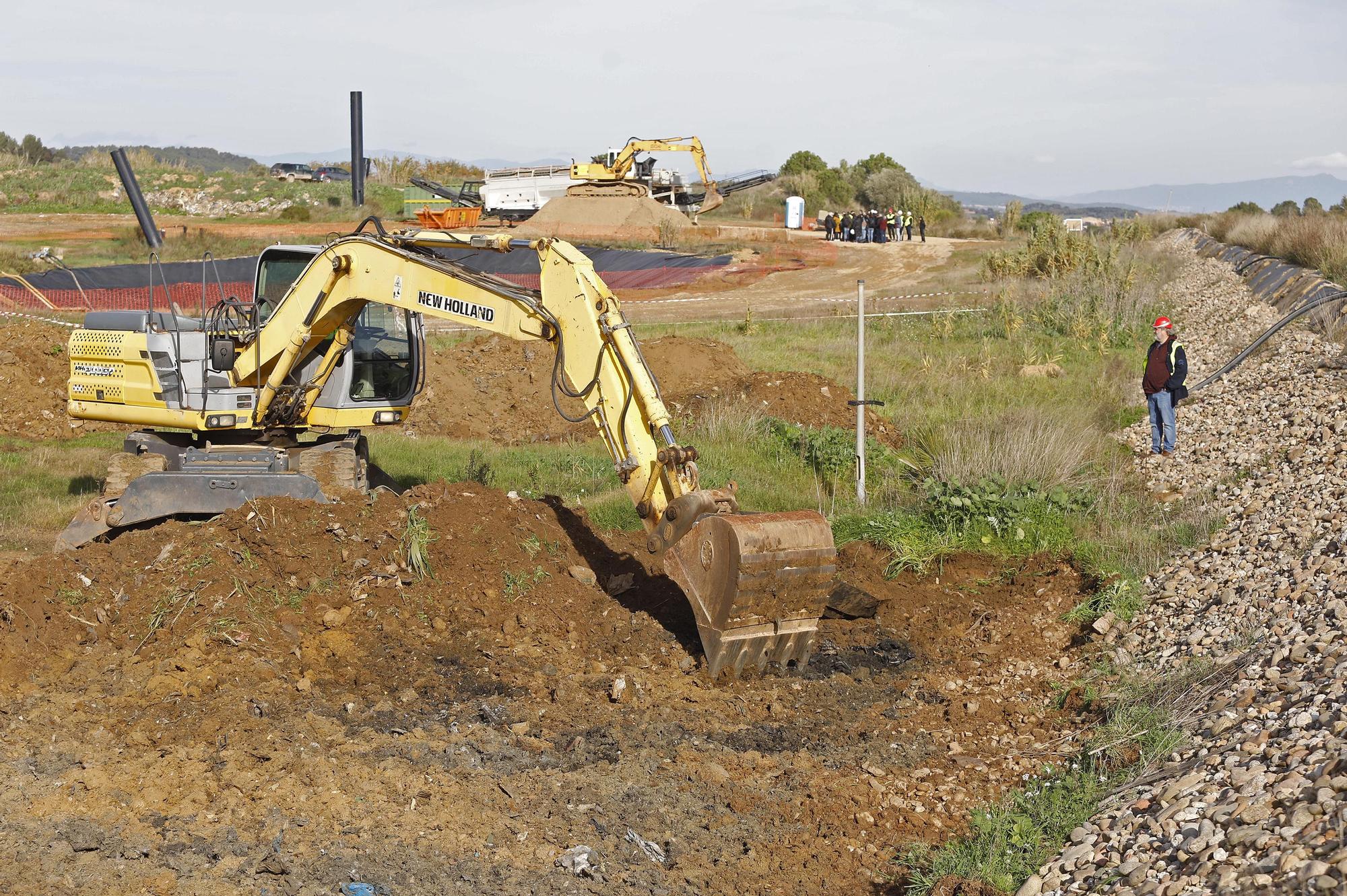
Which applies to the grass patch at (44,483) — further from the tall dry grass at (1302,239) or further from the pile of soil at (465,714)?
the tall dry grass at (1302,239)

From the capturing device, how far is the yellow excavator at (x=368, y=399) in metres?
7.93

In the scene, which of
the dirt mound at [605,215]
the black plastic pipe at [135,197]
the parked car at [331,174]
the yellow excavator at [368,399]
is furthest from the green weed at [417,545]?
the parked car at [331,174]

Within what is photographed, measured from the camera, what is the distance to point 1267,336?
1706cm

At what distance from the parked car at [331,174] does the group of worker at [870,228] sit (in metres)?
26.8

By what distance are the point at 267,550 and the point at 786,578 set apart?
167 inches

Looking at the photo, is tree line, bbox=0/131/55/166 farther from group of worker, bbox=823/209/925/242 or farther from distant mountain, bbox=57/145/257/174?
group of worker, bbox=823/209/925/242

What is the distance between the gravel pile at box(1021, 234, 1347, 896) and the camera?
5.03m

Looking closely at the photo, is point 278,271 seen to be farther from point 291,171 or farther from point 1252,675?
point 291,171

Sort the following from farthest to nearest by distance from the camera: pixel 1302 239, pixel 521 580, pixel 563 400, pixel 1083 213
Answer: pixel 1083 213 < pixel 1302 239 < pixel 563 400 < pixel 521 580

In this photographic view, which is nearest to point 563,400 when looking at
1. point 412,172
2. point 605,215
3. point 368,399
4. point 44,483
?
point 368,399

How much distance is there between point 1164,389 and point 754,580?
8538 mm

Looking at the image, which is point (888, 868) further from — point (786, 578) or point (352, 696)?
point (352, 696)

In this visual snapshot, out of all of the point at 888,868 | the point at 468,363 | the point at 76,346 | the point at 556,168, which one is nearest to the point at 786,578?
the point at 888,868

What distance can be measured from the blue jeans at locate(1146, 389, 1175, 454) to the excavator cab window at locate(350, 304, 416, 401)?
28.5ft
